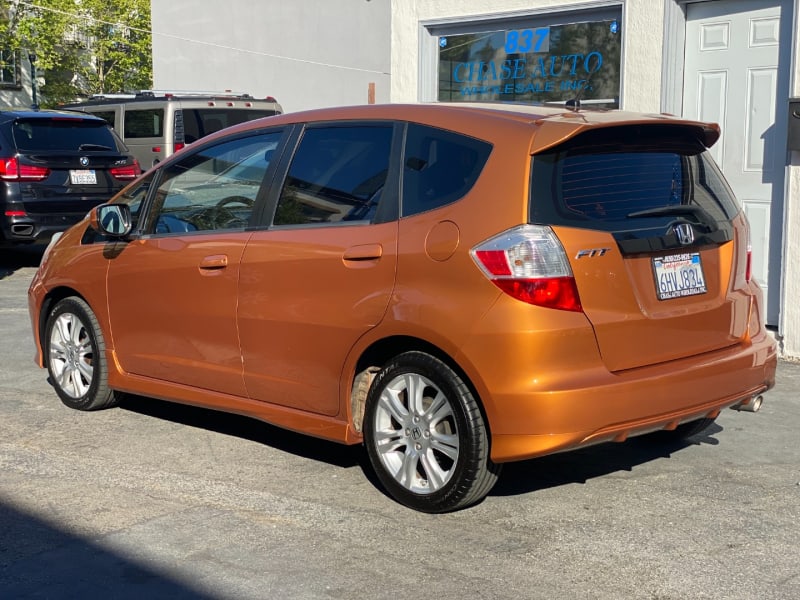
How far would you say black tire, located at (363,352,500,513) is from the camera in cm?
462

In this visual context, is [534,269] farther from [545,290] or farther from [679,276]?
[679,276]

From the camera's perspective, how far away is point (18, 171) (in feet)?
41.6

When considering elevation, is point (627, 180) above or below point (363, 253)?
above

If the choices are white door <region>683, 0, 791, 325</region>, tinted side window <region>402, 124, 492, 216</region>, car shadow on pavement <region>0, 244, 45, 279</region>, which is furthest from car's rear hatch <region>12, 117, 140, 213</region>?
tinted side window <region>402, 124, 492, 216</region>

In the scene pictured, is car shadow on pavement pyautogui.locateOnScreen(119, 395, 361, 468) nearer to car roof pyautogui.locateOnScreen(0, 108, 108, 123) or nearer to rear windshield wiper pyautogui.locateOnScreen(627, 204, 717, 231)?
rear windshield wiper pyautogui.locateOnScreen(627, 204, 717, 231)

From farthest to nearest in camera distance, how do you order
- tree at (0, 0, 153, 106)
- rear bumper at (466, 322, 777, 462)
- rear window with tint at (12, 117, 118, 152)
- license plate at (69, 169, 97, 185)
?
tree at (0, 0, 153, 106)
license plate at (69, 169, 97, 185)
rear window with tint at (12, 117, 118, 152)
rear bumper at (466, 322, 777, 462)

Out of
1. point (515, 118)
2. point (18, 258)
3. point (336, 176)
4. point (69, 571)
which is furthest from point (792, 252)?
point (18, 258)

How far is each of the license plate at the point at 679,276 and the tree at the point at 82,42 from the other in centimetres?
4215

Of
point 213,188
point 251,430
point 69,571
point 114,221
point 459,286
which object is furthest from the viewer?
point 251,430

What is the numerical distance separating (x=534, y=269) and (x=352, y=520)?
136 centimetres

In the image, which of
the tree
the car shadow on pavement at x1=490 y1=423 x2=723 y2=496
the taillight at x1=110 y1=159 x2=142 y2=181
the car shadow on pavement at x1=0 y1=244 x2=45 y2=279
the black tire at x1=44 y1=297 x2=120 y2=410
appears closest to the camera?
the car shadow on pavement at x1=490 y1=423 x2=723 y2=496

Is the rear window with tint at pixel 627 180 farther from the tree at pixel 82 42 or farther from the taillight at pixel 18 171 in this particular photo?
the tree at pixel 82 42

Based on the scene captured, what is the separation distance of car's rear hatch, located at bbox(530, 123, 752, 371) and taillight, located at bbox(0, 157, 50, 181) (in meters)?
9.38

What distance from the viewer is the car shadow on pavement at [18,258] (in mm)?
13820
